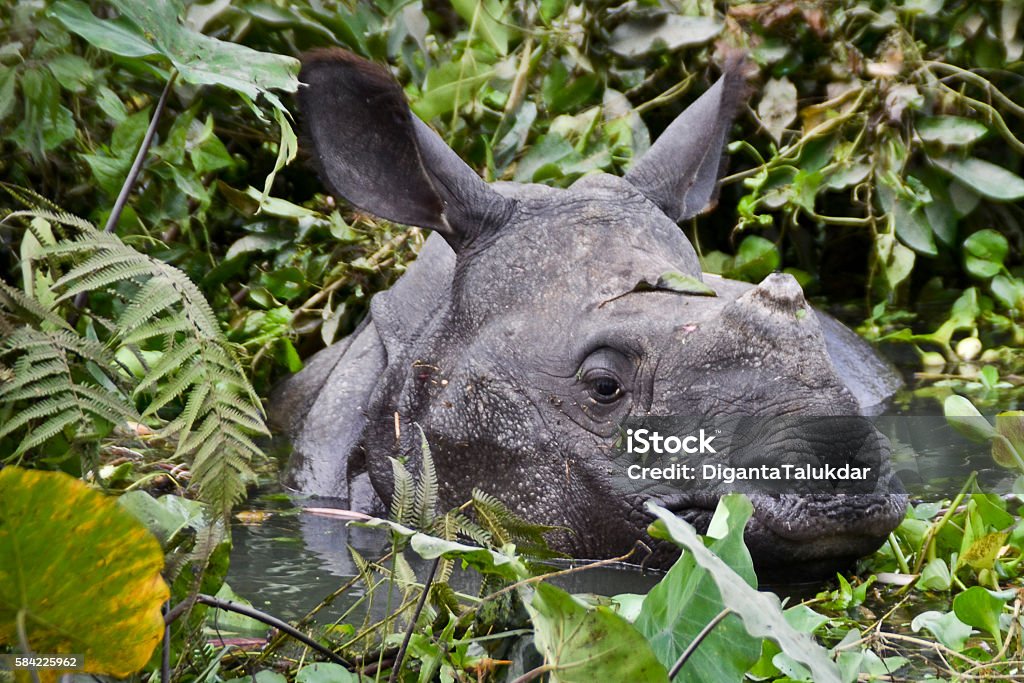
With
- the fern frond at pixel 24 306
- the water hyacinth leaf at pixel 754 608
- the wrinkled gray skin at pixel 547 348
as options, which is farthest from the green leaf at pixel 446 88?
the water hyacinth leaf at pixel 754 608

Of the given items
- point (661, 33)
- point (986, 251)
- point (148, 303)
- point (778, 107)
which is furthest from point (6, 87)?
point (986, 251)

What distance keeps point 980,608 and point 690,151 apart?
244 cm

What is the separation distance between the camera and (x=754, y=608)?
69.3 inches

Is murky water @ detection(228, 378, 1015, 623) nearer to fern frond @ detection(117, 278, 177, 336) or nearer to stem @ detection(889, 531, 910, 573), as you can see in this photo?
stem @ detection(889, 531, 910, 573)

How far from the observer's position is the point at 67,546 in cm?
176

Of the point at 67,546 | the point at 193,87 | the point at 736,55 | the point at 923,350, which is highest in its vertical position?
the point at 67,546

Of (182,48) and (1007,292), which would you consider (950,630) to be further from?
(1007,292)

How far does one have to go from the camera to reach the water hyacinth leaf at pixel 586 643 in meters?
1.90

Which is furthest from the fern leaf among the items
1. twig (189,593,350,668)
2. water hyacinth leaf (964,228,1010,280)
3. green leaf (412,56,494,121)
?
water hyacinth leaf (964,228,1010,280)

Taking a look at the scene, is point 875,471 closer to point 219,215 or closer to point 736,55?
point 736,55

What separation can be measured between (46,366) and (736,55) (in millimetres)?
3049

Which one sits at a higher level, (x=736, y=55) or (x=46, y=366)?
(x=46, y=366)

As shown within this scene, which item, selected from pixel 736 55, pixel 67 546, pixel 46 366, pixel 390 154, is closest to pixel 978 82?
pixel 736 55

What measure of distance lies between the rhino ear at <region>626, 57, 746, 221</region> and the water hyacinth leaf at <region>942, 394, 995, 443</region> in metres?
1.82
